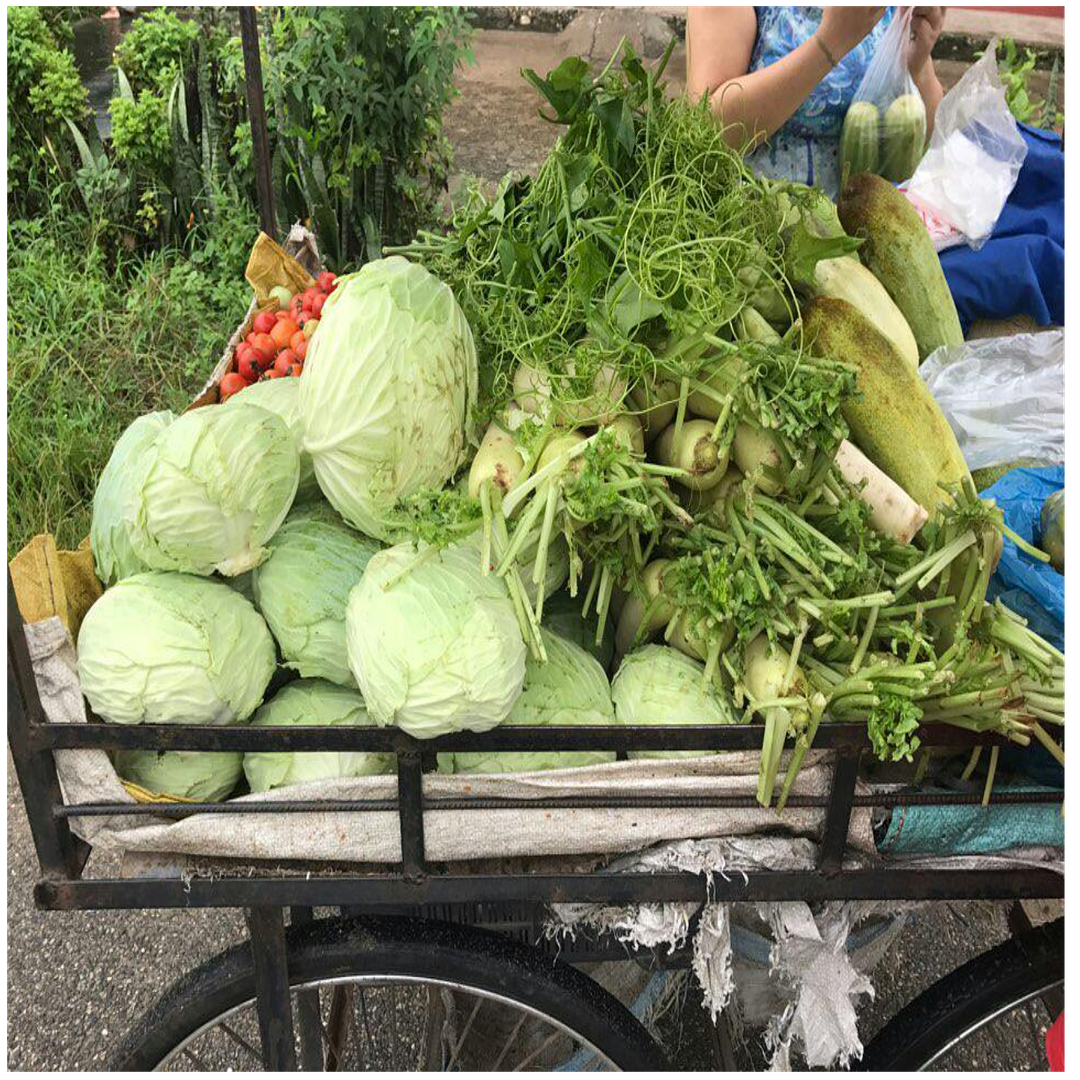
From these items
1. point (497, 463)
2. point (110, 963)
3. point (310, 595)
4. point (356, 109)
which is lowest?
point (110, 963)

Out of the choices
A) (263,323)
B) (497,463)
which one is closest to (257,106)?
(263,323)

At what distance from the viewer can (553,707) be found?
69.3 inches

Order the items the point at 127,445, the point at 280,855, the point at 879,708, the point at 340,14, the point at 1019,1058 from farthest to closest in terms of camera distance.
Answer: the point at 340,14, the point at 1019,1058, the point at 127,445, the point at 280,855, the point at 879,708

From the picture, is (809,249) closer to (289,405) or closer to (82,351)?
(289,405)

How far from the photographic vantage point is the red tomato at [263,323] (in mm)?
2697

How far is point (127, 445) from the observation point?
193 cm

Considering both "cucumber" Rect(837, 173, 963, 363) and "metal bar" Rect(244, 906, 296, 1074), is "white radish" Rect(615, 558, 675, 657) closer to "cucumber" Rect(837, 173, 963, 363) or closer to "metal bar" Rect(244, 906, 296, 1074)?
"metal bar" Rect(244, 906, 296, 1074)

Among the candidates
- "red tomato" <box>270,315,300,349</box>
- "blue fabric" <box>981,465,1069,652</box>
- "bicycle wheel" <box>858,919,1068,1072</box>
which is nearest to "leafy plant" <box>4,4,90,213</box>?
"red tomato" <box>270,315,300,349</box>

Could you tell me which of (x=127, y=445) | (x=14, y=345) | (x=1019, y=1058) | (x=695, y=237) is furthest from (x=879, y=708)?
(x=14, y=345)

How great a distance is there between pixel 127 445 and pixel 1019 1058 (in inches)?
102

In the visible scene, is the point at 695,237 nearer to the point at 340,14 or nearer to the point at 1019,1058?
the point at 1019,1058

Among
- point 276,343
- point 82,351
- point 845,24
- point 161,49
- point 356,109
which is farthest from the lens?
point 161,49

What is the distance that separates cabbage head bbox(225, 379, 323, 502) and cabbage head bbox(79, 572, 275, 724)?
0.34 metres

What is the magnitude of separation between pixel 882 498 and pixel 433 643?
0.85 metres
